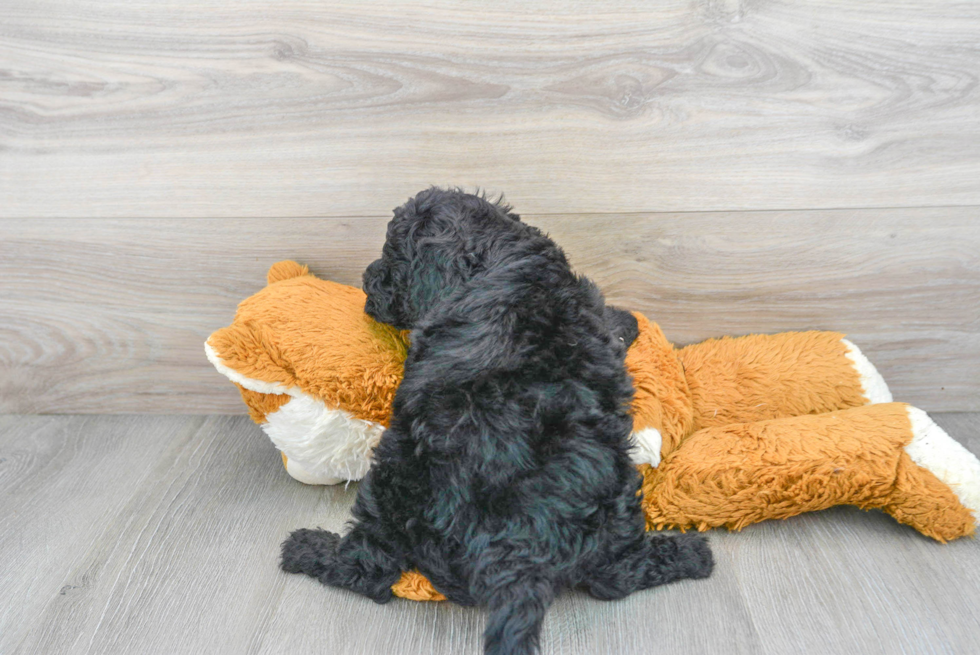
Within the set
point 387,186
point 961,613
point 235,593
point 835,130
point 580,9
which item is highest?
point 580,9

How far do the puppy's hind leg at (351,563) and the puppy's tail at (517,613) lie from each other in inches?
7.4

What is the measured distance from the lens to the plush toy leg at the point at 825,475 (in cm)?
96

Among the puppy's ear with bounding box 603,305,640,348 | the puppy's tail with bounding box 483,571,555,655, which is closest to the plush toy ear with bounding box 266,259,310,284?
the puppy's ear with bounding box 603,305,640,348

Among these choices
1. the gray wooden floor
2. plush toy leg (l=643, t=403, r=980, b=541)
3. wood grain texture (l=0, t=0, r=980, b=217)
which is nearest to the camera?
the gray wooden floor

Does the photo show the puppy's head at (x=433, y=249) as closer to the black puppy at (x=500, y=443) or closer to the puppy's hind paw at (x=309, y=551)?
the black puppy at (x=500, y=443)

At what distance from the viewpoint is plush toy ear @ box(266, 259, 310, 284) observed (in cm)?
117

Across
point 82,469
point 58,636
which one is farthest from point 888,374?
point 82,469

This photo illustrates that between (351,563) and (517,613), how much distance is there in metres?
0.28

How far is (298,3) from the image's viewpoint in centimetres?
110

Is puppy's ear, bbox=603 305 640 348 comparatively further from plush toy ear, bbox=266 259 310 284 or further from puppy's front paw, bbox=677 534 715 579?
plush toy ear, bbox=266 259 310 284

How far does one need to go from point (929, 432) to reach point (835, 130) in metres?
0.53

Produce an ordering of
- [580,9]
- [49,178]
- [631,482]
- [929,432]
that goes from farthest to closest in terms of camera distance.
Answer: [49,178] → [580,9] → [929,432] → [631,482]

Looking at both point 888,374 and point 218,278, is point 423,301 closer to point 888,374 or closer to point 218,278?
point 218,278

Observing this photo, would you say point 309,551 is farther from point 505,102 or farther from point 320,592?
point 505,102
